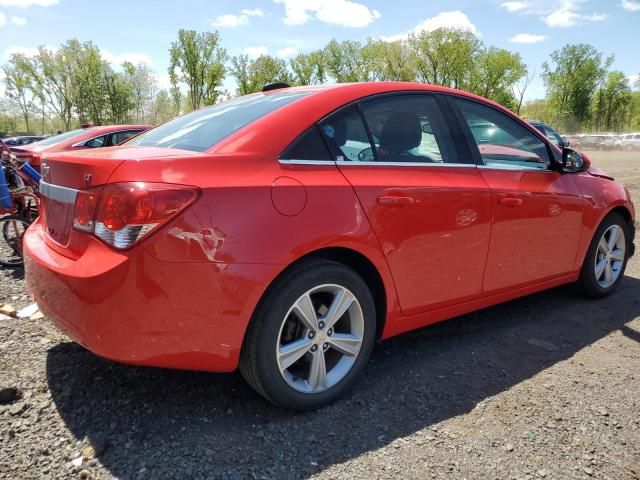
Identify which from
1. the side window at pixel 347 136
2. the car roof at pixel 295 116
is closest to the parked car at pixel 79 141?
the car roof at pixel 295 116

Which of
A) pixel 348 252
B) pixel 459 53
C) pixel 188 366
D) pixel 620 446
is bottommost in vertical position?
pixel 620 446

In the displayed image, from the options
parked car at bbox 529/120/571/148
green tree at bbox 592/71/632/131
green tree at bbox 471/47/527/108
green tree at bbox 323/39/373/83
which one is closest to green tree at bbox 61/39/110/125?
green tree at bbox 323/39/373/83

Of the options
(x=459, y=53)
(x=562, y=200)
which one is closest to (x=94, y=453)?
(x=562, y=200)

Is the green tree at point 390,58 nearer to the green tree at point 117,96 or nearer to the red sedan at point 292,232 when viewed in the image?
the green tree at point 117,96

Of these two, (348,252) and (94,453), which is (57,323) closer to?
(94,453)

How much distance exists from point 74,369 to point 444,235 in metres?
2.21

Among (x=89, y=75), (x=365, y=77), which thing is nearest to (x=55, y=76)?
(x=89, y=75)

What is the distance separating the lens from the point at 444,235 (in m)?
2.89

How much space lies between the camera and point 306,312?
241 centimetres

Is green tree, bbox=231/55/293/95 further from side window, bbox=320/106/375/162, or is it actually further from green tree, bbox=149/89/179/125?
side window, bbox=320/106/375/162

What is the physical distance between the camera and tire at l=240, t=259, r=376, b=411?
7.48 feet

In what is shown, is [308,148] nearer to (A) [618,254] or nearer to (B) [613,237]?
(B) [613,237]

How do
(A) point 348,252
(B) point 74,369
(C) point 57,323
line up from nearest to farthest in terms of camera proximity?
(C) point 57,323 → (A) point 348,252 → (B) point 74,369

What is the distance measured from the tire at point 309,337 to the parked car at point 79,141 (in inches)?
261
